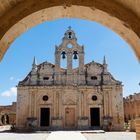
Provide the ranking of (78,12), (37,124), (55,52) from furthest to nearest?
(55,52) → (37,124) → (78,12)

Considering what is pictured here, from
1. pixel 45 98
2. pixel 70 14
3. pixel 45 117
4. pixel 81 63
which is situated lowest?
pixel 45 117

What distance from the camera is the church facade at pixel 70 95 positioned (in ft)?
104

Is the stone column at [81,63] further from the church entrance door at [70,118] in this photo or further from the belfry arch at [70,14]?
the belfry arch at [70,14]

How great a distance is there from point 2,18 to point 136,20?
7.06 ft

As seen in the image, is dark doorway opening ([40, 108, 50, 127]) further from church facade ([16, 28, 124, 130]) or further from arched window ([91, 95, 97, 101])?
arched window ([91, 95, 97, 101])

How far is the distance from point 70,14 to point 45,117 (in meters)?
27.7

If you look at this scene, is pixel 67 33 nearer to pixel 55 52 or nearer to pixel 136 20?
pixel 55 52

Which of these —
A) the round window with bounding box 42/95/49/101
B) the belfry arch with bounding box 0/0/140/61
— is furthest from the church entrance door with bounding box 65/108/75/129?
the belfry arch with bounding box 0/0/140/61

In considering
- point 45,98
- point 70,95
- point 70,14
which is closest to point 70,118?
point 70,95

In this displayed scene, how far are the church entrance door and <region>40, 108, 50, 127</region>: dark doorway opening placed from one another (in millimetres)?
2135

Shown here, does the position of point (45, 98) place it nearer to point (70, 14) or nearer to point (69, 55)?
point (69, 55)

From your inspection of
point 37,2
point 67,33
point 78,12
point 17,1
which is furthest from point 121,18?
point 67,33

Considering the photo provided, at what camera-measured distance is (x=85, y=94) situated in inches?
1281

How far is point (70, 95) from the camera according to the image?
32.6 m
